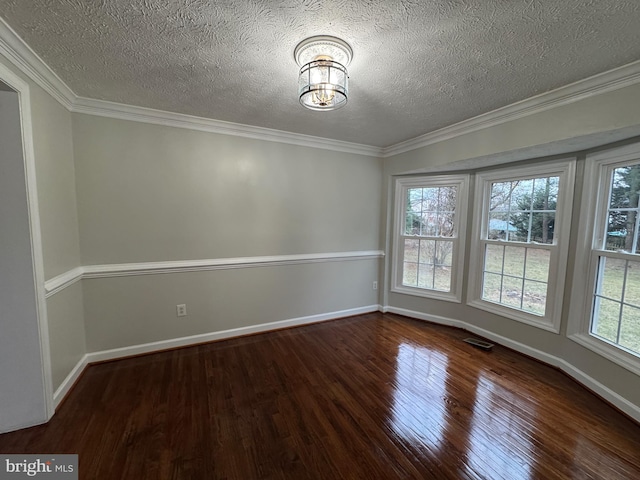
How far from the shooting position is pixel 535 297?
260 cm

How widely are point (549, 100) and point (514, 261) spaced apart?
5.10 ft

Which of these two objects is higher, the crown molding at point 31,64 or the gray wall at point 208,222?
the crown molding at point 31,64

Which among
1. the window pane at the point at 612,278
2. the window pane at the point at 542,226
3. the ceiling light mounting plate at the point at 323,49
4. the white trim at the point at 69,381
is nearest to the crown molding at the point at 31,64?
the ceiling light mounting plate at the point at 323,49

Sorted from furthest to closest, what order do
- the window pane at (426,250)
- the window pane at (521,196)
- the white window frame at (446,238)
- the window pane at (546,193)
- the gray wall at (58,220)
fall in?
the window pane at (426,250), the white window frame at (446,238), the window pane at (521,196), the window pane at (546,193), the gray wall at (58,220)

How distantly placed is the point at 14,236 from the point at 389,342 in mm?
3121

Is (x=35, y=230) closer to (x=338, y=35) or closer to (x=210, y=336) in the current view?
(x=210, y=336)

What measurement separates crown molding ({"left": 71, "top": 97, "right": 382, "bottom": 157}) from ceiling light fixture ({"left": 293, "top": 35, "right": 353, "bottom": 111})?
1381 millimetres

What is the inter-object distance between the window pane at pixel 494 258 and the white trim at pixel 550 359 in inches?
28.1

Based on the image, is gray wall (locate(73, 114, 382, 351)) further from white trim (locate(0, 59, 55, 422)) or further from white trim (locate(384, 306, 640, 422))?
white trim (locate(384, 306, 640, 422))

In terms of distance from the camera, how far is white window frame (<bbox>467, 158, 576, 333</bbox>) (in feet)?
7.68

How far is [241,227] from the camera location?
2857mm

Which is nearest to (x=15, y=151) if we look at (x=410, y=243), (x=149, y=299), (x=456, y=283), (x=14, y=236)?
(x=14, y=236)

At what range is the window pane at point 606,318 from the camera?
2.02 meters

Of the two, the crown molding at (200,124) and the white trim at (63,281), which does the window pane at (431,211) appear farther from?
the white trim at (63,281)
